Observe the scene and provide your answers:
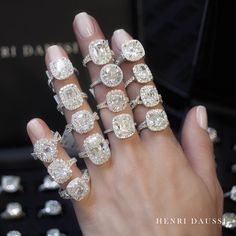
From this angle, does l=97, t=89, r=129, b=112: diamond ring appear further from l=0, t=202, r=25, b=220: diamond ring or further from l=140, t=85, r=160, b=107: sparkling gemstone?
l=0, t=202, r=25, b=220: diamond ring

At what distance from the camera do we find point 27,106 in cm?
87

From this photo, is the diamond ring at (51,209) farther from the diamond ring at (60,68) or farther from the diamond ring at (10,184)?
the diamond ring at (60,68)

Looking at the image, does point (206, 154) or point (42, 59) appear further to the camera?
point (42, 59)

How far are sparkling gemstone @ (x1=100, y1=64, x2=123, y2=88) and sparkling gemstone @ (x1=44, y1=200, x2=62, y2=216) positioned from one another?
23cm

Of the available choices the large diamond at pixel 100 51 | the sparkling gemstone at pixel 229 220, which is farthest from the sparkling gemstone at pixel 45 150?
the sparkling gemstone at pixel 229 220

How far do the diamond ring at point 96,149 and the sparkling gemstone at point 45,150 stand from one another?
37 mm

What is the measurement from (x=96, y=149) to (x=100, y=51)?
4.3 inches

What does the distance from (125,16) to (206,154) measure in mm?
226

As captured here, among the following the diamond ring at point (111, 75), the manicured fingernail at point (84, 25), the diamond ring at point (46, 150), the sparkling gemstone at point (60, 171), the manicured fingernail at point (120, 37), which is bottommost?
the sparkling gemstone at point (60, 171)

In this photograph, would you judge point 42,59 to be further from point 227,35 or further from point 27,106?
point 227,35

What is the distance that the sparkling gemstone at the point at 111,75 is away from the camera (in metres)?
0.67

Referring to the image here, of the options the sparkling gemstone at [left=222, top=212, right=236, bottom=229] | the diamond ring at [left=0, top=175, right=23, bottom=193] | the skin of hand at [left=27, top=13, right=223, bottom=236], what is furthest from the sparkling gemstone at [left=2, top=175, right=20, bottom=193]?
the sparkling gemstone at [left=222, top=212, right=236, bottom=229]

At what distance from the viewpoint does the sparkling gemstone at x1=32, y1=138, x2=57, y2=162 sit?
26.5 inches

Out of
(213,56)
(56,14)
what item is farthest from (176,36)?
(56,14)
